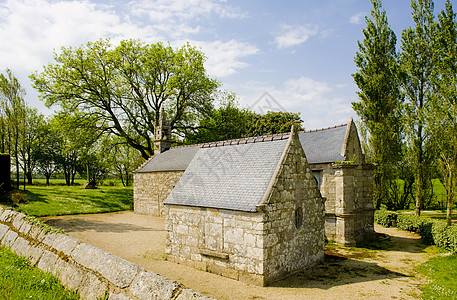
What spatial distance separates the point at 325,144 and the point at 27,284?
1485 centimetres

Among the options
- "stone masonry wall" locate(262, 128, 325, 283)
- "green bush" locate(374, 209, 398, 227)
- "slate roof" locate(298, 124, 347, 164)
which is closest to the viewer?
"stone masonry wall" locate(262, 128, 325, 283)

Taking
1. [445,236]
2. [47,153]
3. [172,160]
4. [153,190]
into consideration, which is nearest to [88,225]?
[153,190]

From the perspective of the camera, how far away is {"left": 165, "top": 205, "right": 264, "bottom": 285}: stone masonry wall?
28.8 feet

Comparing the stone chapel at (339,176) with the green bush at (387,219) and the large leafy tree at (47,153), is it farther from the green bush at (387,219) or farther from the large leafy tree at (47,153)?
the large leafy tree at (47,153)

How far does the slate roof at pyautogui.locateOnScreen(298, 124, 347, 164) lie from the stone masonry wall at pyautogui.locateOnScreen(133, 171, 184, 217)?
9419 mm

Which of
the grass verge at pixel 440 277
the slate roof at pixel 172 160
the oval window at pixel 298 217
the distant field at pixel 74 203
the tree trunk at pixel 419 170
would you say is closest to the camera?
the grass verge at pixel 440 277

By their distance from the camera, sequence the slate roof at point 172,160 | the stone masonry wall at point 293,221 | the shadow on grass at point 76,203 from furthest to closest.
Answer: the slate roof at point 172,160, the shadow on grass at point 76,203, the stone masonry wall at point 293,221

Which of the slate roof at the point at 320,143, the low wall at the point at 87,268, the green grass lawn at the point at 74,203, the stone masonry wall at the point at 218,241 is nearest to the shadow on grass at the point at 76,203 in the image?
the green grass lawn at the point at 74,203

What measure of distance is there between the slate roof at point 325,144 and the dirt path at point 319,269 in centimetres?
449

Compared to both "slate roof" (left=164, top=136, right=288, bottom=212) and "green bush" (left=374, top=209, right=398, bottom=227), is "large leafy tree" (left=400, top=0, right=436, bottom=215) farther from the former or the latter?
"slate roof" (left=164, top=136, right=288, bottom=212)

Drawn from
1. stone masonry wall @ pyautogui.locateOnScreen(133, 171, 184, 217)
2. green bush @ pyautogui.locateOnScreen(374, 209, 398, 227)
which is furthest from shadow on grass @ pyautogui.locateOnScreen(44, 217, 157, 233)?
green bush @ pyautogui.locateOnScreen(374, 209, 398, 227)

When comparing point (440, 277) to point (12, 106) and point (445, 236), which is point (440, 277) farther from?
point (12, 106)

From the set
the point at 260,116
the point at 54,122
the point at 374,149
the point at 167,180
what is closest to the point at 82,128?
the point at 54,122

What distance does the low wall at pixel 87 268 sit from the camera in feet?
11.3
